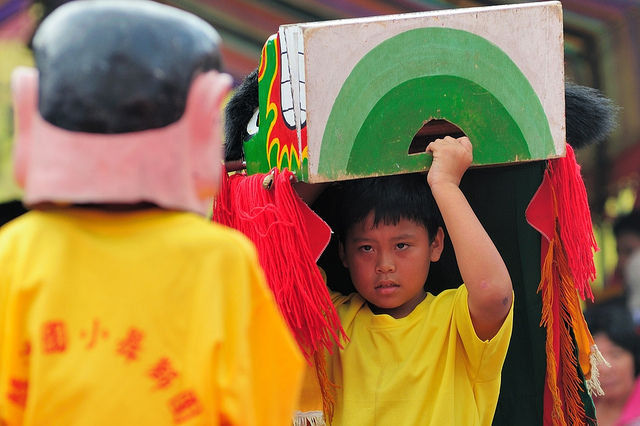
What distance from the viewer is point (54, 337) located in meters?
0.90

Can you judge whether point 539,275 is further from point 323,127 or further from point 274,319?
point 274,319

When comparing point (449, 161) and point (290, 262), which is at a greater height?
point (449, 161)

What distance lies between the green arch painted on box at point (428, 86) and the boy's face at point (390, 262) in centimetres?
26

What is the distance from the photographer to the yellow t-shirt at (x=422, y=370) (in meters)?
1.62

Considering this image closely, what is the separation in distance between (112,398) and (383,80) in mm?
801

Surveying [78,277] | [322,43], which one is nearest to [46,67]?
[78,277]

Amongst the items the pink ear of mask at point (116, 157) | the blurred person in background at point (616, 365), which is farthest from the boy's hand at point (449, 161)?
the blurred person in background at point (616, 365)

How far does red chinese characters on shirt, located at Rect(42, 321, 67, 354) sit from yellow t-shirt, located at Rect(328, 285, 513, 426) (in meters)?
0.86

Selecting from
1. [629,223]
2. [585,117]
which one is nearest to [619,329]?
[629,223]

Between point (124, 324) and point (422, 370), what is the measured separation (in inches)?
33.8

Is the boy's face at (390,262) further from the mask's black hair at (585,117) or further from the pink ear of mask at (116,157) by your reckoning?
the pink ear of mask at (116,157)

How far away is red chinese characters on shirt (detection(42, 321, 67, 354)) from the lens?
89 centimetres

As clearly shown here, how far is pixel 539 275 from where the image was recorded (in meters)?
1.84

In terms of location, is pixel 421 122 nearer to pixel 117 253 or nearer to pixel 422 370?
pixel 422 370
